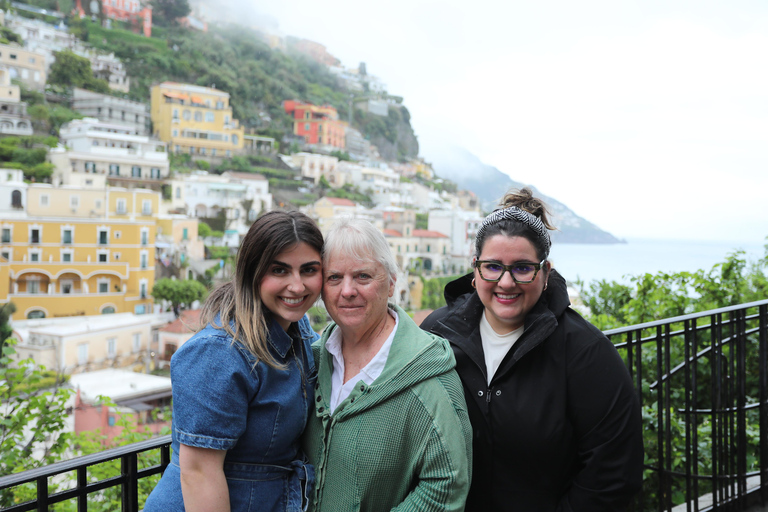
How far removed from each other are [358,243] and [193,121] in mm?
65181

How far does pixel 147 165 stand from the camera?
5231cm

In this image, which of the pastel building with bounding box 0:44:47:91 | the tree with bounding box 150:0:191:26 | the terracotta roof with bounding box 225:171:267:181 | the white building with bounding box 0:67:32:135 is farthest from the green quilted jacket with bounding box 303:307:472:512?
the tree with bounding box 150:0:191:26

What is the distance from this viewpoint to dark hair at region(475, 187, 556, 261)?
1.06 meters

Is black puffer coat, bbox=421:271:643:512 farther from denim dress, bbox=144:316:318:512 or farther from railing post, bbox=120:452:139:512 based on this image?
railing post, bbox=120:452:139:512

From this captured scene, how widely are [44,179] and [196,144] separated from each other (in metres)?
16.4

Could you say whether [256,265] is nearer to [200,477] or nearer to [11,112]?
[200,477]

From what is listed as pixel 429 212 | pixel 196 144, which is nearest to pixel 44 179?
pixel 196 144

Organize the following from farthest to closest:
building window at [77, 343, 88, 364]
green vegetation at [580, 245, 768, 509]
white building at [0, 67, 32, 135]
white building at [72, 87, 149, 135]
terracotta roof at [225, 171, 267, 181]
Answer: terracotta roof at [225, 171, 267, 181]
white building at [72, 87, 149, 135]
white building at [0, 67, 32, 135]
building window at [77, 343, 88, 364]
green vegetation at [580, 245, 768, 509]

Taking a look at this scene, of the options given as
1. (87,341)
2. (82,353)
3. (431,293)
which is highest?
(431,293)

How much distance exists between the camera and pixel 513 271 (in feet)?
3.46

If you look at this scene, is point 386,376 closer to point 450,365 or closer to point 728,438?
point 450,365

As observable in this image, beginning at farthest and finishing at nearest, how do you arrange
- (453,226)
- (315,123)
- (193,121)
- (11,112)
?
(315,123)
(453,226)
(193,121)
(11,112)

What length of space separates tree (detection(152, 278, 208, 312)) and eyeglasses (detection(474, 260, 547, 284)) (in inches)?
1826

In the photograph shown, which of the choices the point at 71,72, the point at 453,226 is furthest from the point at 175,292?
the point at 453,226
